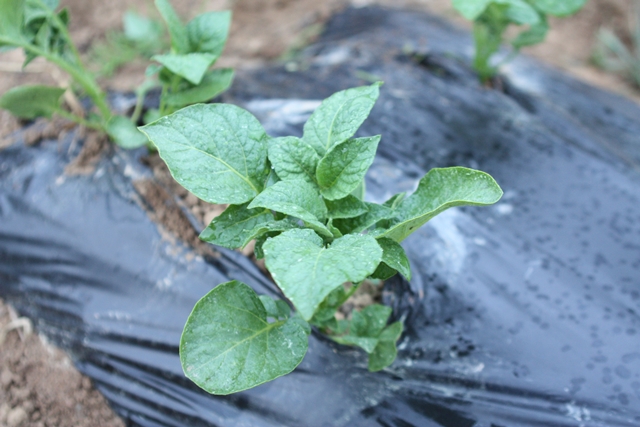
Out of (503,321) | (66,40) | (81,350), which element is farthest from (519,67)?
(81,350)

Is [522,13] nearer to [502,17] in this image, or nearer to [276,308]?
[502,17]

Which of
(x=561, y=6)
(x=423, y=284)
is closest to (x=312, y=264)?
(x=423, y=284)

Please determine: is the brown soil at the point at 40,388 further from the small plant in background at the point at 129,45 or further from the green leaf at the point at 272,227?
the small plant in background at the point at 129,45

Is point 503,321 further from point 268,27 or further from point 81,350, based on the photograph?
point 268,27

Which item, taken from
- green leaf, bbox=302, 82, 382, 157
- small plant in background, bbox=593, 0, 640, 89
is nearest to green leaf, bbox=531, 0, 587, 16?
green leaf, bbox=302, 82, 382, 157

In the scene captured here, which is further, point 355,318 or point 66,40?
point 66,40

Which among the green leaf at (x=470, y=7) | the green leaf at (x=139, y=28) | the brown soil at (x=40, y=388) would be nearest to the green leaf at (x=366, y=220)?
the brown soil at (x=40, y=388)
